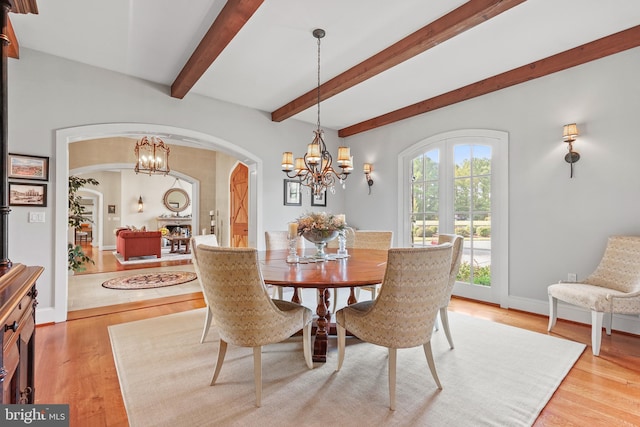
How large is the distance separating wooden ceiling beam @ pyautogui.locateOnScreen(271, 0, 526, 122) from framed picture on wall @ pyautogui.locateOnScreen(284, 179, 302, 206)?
1.50 meters

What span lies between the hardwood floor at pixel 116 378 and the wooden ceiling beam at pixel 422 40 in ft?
8.61

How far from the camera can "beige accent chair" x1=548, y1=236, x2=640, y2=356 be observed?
245 centimetres

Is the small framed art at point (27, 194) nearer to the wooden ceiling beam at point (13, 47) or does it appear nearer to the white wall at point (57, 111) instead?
the white wall at point (57, 111)

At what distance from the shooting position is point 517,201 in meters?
3.62

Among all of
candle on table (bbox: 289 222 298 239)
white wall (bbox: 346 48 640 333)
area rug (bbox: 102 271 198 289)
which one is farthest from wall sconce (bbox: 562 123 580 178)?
area rug (bbox: 102 271 198 289)

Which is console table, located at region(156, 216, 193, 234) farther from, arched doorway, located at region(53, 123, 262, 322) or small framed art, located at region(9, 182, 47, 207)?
small framed art, located at region(9, 182, 47, 207)

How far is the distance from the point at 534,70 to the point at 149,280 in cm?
620

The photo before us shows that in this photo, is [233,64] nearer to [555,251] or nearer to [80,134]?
[80,134]

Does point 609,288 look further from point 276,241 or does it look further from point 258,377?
point 276,241

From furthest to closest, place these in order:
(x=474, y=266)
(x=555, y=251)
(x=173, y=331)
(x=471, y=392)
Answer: (x=474, y=266), (x=555, y=251), (x=173, y=331), (x=471, y=392)

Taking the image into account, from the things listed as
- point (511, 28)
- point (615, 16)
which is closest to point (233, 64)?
point (511, 28)

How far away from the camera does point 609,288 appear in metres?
2.77

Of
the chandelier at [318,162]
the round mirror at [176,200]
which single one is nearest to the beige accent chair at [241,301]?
the chandelier at [318,162]

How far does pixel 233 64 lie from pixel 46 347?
3174mm
